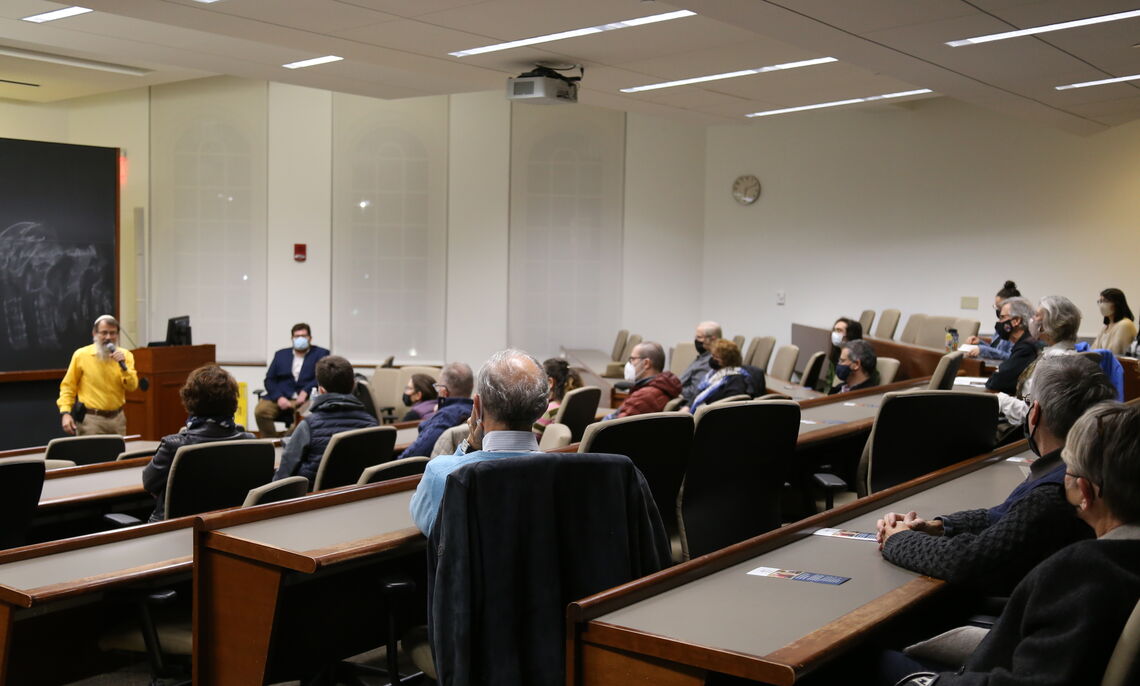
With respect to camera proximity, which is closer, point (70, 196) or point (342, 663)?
point (342, 663)

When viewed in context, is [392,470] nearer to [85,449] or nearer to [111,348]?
[85,449]

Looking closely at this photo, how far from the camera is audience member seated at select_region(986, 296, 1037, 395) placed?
502cm

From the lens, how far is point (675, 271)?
505 inches

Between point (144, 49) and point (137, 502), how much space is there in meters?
5.03

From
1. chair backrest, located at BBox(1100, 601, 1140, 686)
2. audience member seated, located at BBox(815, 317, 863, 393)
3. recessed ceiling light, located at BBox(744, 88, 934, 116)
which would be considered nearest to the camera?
chair backrest, located at BBox(1100, 601, 1140, 686)

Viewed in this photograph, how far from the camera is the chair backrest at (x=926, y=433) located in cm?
366

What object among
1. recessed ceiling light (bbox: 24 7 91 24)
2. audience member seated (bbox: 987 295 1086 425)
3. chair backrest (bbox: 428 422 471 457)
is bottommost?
chair backrest (bbox: 428 422 471 457)

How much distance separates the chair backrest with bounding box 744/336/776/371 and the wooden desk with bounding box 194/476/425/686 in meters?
7.78

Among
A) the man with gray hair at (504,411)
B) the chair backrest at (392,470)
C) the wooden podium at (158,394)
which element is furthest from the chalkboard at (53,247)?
the man with gray hair at (504,411)

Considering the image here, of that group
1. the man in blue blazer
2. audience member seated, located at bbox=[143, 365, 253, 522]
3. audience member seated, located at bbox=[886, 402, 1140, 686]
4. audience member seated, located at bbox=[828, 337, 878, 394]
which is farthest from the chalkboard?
audience member seated, located at bbox=[886, 402, 1140, 686]

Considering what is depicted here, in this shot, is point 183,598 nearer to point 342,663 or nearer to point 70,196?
point 342,663

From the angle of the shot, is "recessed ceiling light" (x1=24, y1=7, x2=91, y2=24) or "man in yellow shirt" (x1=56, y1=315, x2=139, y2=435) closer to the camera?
"recessed ceiling light" (x1=24, y1=7, x2=91, y2=24)

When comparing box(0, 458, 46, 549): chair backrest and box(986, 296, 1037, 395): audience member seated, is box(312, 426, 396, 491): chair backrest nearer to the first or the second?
box(0, 458, 46, 549): chair backrest

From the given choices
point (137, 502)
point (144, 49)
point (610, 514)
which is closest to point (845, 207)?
point (144, 49)
